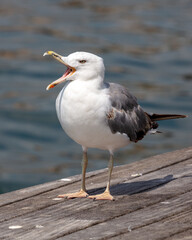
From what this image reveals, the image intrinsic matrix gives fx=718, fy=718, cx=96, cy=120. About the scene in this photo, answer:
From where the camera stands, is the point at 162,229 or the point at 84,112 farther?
the point at 84,112

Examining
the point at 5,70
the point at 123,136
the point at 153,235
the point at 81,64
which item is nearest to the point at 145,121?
the point at 123,136

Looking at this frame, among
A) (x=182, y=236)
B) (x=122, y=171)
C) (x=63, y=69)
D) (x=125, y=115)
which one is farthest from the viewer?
(x=63, y=69)

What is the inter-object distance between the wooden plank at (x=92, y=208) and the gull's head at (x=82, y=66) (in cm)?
77

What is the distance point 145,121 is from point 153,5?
44.5ft

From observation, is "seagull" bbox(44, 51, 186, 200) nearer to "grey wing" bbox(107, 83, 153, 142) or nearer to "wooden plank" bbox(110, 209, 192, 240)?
"grey wing" bbox(107, 83, 153, 142)

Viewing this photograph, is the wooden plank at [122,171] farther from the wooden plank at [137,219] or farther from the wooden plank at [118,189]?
the wooden plank at [137,219]

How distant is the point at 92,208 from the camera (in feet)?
14.5

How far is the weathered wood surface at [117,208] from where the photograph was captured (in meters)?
3.90

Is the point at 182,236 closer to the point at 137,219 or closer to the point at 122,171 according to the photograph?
the point at 137,219

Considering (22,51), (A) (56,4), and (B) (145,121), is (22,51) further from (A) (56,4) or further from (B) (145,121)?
(B) (145,121)

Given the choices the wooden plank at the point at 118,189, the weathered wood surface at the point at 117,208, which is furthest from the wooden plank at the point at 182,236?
the wooden plank at the point at 118,189

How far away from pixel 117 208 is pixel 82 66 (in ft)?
2.98

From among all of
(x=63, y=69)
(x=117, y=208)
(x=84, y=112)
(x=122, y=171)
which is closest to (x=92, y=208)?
(x=117, y=208)

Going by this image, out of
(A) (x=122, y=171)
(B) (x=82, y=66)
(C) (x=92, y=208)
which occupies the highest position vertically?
(B) (x=82, y=66)
